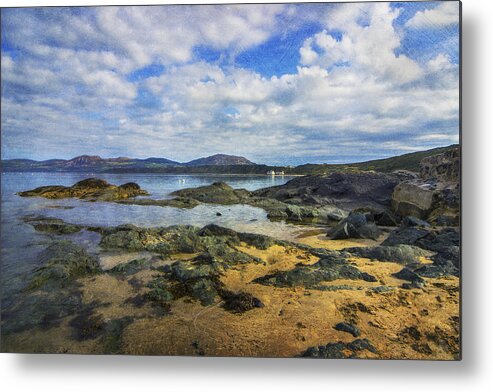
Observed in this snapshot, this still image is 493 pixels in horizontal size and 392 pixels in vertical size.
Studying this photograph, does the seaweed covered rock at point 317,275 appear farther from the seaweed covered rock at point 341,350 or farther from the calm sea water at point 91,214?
the seaweed covered rock at point 341,350

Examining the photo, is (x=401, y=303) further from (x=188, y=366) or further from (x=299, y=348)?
(x=188, y=366)

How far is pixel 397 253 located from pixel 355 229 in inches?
21.0

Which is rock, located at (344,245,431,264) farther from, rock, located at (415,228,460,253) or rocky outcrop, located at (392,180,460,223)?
rocky outcrop, located at (392,180,460,223)

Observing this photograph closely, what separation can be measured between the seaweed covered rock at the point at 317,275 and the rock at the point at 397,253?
22cm

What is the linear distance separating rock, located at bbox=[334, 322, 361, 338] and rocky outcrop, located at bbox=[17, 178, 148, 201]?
2.80 meters

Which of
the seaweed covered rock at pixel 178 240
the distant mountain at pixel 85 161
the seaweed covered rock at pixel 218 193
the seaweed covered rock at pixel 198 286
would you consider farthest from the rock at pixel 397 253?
the distant mountain at pixel 85 161

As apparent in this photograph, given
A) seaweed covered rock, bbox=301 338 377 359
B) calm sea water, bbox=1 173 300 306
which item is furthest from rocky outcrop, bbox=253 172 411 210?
seaweed covered rock, bbox=301 338 377 359

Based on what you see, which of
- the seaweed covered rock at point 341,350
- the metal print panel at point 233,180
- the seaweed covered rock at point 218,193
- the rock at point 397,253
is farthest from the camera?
the seaweed covered rock at point 218,193

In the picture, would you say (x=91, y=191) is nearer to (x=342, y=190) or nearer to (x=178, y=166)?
(x=178, y=166)

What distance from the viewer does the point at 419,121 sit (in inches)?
143

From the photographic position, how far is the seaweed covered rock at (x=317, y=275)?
3613 millimetres

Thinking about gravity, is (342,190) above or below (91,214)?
above

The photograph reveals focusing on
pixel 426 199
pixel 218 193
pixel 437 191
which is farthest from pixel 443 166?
pixel 218 193

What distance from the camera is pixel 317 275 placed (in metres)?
3.64
